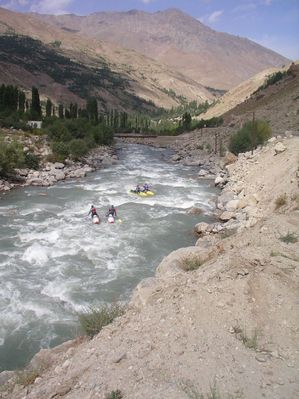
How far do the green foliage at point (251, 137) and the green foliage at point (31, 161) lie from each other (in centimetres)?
2265

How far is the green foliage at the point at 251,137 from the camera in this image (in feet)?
148

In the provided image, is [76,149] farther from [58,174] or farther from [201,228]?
[201,228]

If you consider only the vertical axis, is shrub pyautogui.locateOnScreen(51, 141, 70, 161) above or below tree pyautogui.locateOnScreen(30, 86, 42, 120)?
below

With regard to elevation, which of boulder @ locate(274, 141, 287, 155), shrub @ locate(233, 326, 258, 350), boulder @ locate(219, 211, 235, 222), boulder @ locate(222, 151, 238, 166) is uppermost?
boulder @ locate(274, 141, 287, 155)

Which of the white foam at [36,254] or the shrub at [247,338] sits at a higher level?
the shrub at [247,338]

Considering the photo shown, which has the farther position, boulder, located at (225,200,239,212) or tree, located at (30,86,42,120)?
tree, located at (30,86,42,120)

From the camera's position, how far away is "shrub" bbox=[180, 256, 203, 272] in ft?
41.9

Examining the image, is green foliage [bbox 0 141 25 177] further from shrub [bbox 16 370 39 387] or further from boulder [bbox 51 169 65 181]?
shrub [bbox 16 370 39 387]

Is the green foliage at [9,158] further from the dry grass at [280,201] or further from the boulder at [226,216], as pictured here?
the dry grass at [280,201]

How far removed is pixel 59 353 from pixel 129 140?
261 ft

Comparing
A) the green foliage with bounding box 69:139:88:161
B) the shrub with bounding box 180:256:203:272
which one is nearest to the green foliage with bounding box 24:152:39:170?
the green foliage with bounding box 69:139:88:161

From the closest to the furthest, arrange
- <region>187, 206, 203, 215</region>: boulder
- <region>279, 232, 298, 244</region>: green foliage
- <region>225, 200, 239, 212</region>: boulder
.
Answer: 1. <region>279, 232, 298, 244</region>: green foliage
2. <region>225, 200, 239, 212</region>: boulder
3. <region>187, 206, 203, 215</region>: boulder

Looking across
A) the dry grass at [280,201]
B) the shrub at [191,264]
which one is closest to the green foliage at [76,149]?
the dry grass at [280,201]

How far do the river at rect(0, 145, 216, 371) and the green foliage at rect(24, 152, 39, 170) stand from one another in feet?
16.2
